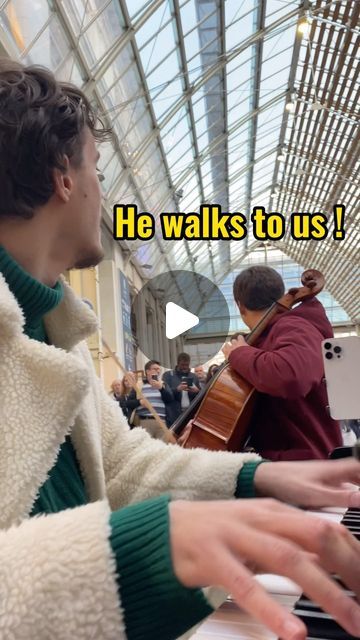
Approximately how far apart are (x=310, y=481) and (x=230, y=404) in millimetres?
1459

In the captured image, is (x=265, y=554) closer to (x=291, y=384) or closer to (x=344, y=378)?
(x=344, y=378)

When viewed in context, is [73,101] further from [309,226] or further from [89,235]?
[309,226]

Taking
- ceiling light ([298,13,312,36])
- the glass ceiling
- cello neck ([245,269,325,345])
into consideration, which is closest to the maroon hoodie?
cello neck ([245,269,325,345])

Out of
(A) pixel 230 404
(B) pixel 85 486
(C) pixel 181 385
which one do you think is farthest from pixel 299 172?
(B) pixel 85 486

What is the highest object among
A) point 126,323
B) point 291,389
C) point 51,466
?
point 126,323

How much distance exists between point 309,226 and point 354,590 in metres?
13.2

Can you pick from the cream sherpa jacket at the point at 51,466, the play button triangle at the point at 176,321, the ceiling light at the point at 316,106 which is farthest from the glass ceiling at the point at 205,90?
the cream sherpa jacket at the point at 51,466

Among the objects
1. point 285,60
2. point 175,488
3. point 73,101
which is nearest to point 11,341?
point 175,488

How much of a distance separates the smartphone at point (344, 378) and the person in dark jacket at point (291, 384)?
0.85 feet

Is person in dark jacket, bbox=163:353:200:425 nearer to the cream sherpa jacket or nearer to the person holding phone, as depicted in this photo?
the person holding phone

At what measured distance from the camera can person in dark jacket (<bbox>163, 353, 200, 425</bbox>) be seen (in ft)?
19.4

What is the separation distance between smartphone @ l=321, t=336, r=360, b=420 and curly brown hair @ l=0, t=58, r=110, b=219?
1.13 m

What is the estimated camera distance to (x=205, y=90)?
14.4 metres

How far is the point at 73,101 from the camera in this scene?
1.23m
